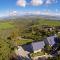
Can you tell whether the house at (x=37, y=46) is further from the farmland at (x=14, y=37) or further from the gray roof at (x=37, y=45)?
the farmland at (x=14, y=37)

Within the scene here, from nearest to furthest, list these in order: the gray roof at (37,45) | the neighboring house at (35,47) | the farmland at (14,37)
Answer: the farmland at (14,37) → the neighboring house at (35,47) → the gray roof at (37,45)

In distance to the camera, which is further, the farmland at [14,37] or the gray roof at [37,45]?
the gray roof at [37,45]

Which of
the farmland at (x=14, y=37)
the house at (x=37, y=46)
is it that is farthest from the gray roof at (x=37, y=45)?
the farmland at (x=14, y=37)

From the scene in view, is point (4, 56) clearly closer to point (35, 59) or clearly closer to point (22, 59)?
point (22, 59)

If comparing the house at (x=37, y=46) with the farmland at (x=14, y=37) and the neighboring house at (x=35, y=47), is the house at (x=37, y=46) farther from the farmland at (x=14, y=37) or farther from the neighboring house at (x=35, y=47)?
the farmland at (x=14, y=37)

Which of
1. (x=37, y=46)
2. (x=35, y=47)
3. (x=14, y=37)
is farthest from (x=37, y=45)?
(x=14, y=37)

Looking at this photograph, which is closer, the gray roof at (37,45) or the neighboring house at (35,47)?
the neighboring house at (35,47)

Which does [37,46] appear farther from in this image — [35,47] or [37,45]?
[35,47]

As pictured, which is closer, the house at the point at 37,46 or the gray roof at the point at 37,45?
the house at the point at 37,46

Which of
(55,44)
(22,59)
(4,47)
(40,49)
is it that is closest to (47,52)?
(40,49)

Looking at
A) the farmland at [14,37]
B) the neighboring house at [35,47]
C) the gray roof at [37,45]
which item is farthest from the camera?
the gray roof at [37,45]

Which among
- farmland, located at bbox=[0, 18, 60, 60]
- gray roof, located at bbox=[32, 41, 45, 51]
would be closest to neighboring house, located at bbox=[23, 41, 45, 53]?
gray roof, located at bbox=[32, 41, 45, 51]
